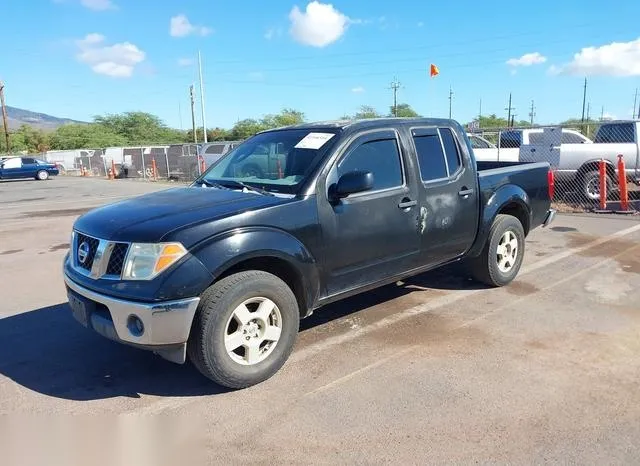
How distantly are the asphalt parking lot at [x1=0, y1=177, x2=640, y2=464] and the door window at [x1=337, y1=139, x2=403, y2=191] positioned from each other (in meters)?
1.34

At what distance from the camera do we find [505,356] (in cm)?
414

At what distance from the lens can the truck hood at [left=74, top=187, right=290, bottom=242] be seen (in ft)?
11.5

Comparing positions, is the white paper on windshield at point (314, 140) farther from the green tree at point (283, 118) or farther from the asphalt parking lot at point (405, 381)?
the green tree at point (283, 118)

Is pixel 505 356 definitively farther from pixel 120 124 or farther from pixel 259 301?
pixel 120 124

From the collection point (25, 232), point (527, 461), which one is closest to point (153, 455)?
point (527, 461)

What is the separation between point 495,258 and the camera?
227 inches

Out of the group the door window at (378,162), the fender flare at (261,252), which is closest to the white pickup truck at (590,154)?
the door window at (378,162)

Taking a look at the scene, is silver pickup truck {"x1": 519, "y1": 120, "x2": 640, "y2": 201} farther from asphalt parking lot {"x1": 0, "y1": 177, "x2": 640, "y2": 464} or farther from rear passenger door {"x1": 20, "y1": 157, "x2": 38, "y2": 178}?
rear passenger door {"x1": 20, "y1": 157, "x2": 38, "y2": 178}

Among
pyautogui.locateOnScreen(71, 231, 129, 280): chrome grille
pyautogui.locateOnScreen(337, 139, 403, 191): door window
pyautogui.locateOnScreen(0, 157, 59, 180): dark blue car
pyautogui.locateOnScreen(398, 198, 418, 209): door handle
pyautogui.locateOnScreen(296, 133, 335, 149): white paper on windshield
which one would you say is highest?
pyautogui.locateOnScreen(296, 133, 335, 149): white paper on windshield

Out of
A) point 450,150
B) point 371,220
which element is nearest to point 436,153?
point 450,150

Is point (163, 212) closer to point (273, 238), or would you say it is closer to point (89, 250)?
point (89, 250)

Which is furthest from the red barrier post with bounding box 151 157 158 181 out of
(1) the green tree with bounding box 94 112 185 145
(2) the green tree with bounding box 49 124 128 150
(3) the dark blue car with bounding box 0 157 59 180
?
(1) the green tree with bounding box 94 112 185 145

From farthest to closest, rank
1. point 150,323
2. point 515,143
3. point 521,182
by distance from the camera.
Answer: point 515,143, point 521,182, point 150,323

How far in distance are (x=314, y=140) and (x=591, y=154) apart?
10.1m
